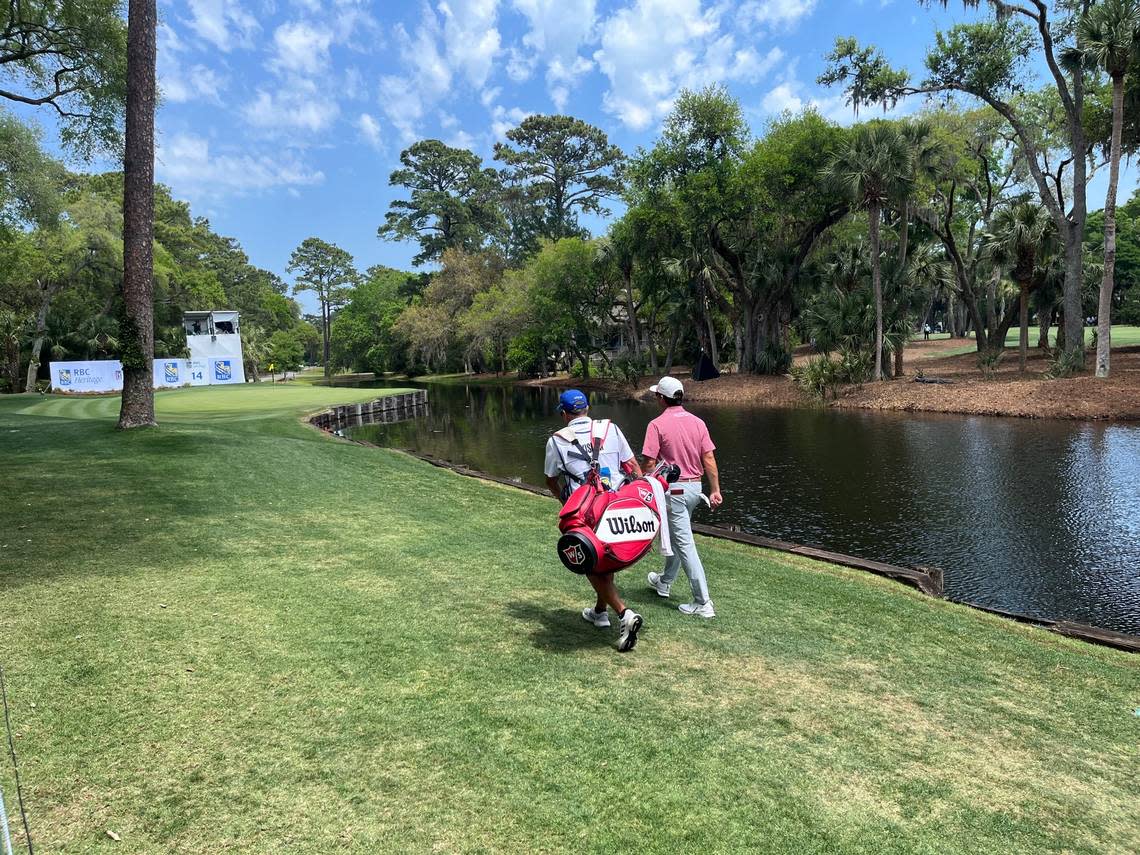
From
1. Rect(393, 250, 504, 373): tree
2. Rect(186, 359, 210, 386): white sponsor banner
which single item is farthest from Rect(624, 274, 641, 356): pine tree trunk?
Rect(186, 359, 210, 386): white sponsor banner

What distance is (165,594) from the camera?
5172 mm

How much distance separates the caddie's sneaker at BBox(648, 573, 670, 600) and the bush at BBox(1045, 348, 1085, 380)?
89.6 feet

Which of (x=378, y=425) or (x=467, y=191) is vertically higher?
(x=467, y=191)

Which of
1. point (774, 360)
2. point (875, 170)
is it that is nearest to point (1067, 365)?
point (875, 170)

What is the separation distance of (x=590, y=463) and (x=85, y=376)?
1914 inches

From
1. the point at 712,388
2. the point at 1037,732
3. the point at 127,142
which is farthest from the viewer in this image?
the point at 712,388

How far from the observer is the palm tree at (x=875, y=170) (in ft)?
96.2

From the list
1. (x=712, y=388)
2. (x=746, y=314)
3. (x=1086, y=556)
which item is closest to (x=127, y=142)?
(x=1086, y=556)

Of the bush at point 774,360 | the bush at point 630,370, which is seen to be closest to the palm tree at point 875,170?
the bush at point 774,360

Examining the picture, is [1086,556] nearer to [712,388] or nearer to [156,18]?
[156,18]

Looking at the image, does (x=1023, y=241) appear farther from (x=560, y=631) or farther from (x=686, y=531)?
(x=560, y=631)

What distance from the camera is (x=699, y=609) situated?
5.68 m

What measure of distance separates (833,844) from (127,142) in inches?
630

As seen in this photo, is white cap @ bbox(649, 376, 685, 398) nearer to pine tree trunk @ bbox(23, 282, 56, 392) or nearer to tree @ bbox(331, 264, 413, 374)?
pine tree trunk @ bbox(23, 282, 56, 392)
